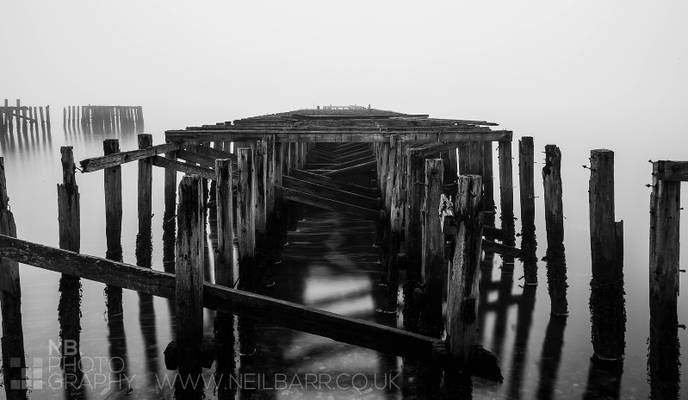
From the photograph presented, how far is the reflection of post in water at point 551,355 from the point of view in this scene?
6.00 metres

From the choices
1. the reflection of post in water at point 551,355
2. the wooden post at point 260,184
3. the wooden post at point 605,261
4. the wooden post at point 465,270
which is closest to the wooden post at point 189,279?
the wooden post at point 465,270

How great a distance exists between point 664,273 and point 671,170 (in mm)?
836

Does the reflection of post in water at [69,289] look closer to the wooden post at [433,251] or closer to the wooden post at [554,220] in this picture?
the wooden post at [433,251]

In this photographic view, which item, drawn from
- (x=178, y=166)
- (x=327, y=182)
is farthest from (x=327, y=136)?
(x=178, y=166)

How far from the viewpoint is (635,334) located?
7.69m

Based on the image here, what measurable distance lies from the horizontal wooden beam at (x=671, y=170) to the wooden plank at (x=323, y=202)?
4467 millimetres

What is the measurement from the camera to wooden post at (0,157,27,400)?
4.92m

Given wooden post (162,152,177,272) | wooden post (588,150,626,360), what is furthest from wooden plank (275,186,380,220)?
wooden post (588,150,626,360)

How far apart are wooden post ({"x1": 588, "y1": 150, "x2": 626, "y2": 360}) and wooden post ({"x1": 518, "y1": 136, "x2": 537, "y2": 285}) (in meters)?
2.25

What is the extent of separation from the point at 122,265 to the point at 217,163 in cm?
135

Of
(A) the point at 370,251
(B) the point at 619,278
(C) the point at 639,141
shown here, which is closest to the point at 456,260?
(B) the point at 619,278

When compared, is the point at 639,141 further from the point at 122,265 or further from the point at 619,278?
the point at 122,265

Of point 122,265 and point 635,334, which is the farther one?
point 635,334

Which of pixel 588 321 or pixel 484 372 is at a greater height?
pixel 484 372
